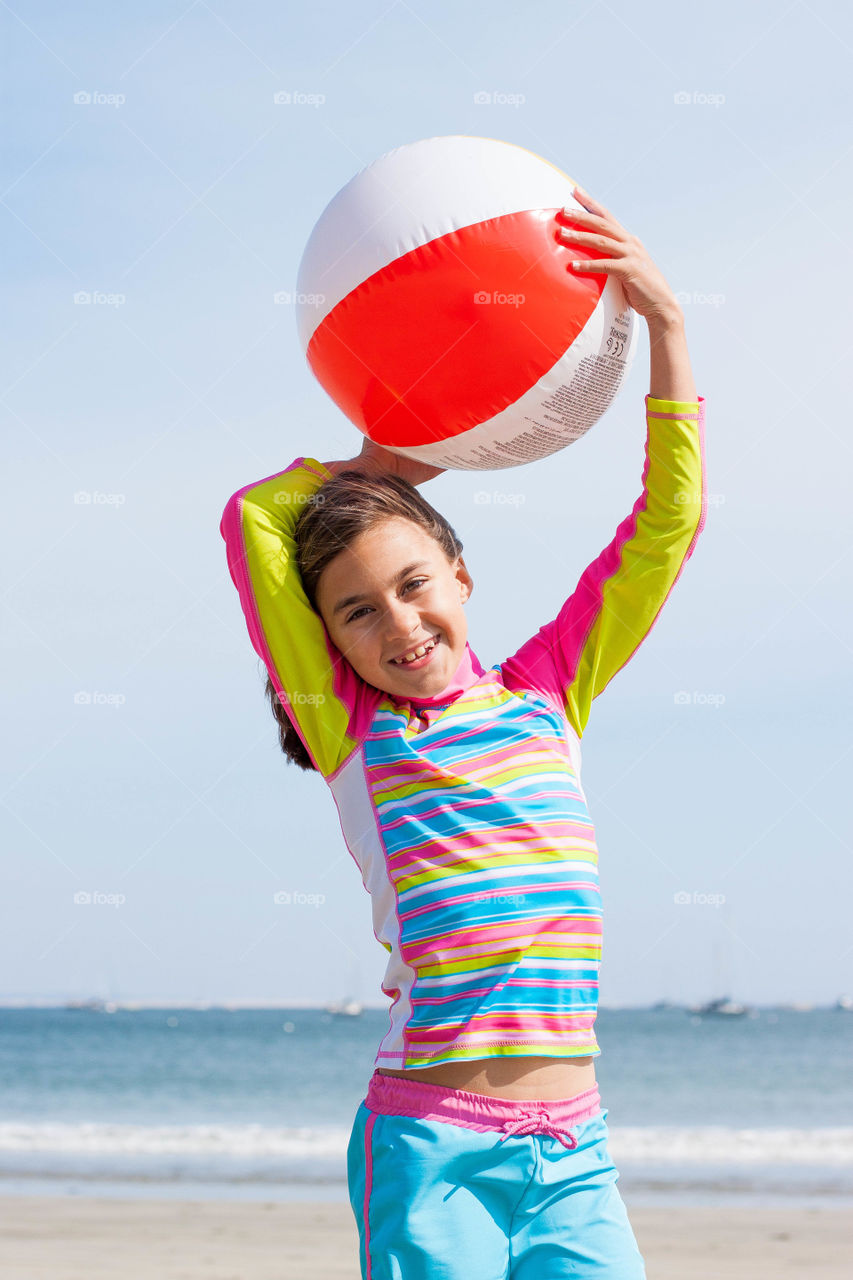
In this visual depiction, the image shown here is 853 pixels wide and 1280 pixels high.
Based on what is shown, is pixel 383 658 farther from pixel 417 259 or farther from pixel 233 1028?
pixel 233 1028

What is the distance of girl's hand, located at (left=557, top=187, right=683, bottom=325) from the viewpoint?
228cm

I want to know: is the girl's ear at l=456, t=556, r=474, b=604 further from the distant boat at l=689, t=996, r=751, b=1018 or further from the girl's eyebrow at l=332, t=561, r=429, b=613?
the distant boat at l=689, t=996, r=751, b=1018

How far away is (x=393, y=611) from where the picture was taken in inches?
85.9

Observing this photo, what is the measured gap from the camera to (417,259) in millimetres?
2266

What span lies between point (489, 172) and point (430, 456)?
546 millimetres

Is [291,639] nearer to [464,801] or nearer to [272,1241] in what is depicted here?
[464,801]

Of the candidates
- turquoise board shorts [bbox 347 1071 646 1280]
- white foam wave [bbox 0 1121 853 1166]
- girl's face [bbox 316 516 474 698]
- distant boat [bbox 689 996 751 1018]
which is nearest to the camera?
turquoise board shorts [bbox 347 1071 646 1280]

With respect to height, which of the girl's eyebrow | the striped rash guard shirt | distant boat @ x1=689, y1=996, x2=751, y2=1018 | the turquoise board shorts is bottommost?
distant boat @ x1=689, y1=996, x2=751, y2=1018

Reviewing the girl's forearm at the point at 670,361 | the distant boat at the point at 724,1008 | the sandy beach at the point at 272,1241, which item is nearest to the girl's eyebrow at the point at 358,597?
the girl's forearm at the point at 670,361

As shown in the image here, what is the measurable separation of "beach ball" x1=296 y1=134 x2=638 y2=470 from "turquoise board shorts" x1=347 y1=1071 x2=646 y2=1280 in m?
1.19

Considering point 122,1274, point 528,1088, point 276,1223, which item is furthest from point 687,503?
point 276,1223

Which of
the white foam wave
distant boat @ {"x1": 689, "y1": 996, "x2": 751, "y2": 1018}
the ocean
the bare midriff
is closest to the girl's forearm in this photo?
the bare midriff

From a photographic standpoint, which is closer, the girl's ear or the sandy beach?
the girl's ear

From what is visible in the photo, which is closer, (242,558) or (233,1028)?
(242,558)
